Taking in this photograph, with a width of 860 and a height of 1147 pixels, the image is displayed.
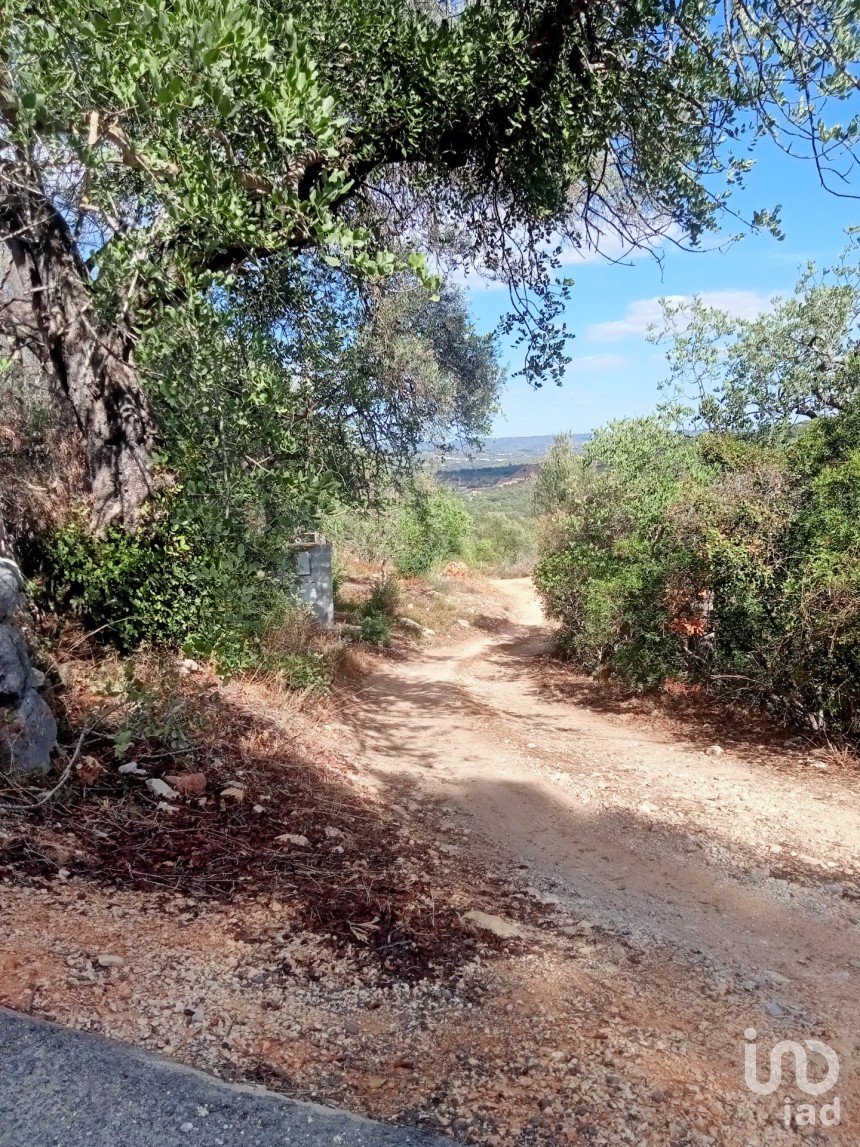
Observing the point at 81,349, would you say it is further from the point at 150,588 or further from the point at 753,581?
the point at 753,581

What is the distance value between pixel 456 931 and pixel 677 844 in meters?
2.72

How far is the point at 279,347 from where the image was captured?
7176 millimetres

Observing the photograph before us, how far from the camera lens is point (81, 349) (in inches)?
262

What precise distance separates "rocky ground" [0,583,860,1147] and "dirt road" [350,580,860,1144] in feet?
0.08

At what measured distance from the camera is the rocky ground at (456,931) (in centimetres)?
238

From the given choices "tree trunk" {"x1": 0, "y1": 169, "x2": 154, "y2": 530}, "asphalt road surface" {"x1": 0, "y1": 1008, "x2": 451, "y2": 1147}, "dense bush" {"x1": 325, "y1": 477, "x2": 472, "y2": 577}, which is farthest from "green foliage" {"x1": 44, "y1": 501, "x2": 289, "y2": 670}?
"dense bush" {"x1": 325, "y1": 477, "x2": 472, "y2": 577}

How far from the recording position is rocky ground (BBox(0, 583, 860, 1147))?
238 centimetres

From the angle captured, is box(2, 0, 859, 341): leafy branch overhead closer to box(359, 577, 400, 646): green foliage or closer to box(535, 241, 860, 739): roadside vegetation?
box(535, 241, 860, 739): roadside vegetation

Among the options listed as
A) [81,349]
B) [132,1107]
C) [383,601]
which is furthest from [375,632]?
[132,1107]

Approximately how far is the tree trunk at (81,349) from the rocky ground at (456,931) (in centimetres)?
230

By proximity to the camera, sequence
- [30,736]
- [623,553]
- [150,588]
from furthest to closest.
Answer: [623,553]
[150,588]
[30,736]

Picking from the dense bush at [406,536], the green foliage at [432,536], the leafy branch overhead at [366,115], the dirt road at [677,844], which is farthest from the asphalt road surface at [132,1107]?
the green foliage at [432,536]

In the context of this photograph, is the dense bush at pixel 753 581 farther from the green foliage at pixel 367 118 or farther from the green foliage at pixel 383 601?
the green foliage at pixel 383 601

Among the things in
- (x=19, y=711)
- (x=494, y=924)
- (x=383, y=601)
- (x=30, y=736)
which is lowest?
(x=383, y=601)
